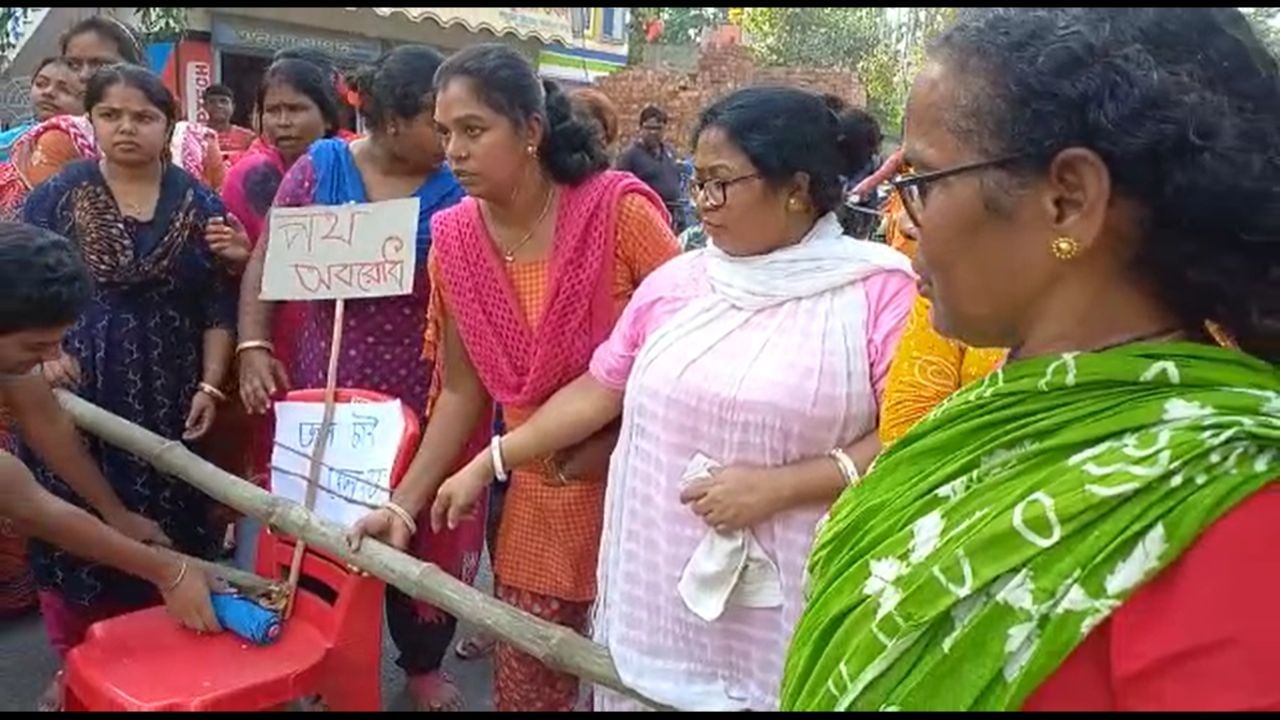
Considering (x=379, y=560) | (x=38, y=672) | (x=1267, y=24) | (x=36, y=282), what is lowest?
(x=38, y=672)

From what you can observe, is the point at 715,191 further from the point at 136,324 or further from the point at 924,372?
the point at 136,324

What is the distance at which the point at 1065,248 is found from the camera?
0.94 metres

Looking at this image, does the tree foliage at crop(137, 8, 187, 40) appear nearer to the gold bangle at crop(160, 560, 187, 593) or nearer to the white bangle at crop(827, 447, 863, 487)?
the gold bangle at crop(160, 560, 187, 593)

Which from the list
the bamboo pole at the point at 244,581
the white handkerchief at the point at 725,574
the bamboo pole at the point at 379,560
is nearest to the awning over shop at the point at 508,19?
the bamboo pole at the point at 379,560

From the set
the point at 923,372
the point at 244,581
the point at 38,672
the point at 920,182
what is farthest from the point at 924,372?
the point at 38,672

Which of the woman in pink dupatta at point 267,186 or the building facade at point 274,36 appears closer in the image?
the woman in pink dupatta at point 267,186

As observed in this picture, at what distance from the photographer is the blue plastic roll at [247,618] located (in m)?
2.33

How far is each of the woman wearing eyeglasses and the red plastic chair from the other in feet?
2.05

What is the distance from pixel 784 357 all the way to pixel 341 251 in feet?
3.89

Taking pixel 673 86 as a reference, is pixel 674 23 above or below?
above

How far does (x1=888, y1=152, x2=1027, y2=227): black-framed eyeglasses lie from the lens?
0.95m

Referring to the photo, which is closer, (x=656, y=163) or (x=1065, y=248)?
(x=1065, y=248)

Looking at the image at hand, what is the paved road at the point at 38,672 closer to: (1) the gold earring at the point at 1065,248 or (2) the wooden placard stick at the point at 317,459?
(2) the wooden placard stick at the point at 317,459

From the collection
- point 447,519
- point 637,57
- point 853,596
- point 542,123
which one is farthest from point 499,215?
point 637,57
